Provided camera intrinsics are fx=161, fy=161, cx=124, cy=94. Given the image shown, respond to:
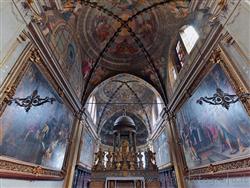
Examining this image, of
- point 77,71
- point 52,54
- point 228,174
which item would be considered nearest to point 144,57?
point 77,71

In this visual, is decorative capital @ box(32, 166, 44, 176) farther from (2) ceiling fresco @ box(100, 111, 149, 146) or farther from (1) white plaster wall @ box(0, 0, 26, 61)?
(2) ceiling fresco @ box(100, 111, 149, 146)

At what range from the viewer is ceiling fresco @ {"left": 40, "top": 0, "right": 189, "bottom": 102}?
8.59 metres

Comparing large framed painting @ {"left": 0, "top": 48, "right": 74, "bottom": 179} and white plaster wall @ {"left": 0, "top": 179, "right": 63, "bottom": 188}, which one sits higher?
large framed painting @ {"left": 0, "top": 48, "right": 74, "bottom": 179}

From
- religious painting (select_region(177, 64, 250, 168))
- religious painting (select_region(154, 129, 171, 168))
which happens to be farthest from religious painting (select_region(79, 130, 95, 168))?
religious painting (select_region(177, 64, 250, 168))

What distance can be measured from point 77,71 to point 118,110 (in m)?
9.78

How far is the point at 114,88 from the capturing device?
54.4ft

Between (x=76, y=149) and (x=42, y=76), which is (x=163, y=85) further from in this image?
(x=42, y=76)

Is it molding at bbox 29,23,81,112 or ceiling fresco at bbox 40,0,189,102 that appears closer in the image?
molding at bbox 29,23,81,112

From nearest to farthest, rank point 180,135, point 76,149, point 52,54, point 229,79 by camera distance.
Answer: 1. point 229,79
2. point 52,54
3. point 180,135
4. point 76,149

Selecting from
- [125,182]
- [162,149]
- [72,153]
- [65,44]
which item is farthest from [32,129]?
[162,149]

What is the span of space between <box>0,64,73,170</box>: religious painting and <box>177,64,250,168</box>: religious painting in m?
5.03

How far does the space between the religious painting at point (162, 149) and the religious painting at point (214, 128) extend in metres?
3.04

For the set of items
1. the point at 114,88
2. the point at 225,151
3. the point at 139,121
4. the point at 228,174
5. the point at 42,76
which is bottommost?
the point at 228,174

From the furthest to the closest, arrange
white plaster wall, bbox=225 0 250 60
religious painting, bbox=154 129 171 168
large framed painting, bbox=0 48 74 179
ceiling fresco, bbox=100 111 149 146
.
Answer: ceiling fresco, bbox=100 111 149 146
religious painting, bbox=154 129 171 168
large framed painting, bbox=0 48 74 179
white plaster wall, bbox=225 0 250 60
